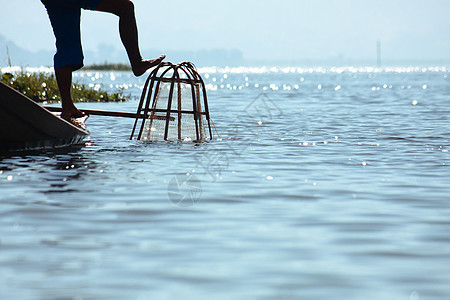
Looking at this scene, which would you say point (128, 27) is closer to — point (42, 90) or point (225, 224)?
point (225, 224)

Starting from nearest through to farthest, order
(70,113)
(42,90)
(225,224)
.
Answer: (225,224)
(70,113)
(42,90)

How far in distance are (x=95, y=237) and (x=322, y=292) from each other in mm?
1809

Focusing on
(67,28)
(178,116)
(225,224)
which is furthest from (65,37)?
(225,224)

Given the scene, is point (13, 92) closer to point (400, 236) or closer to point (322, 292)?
point (400, 236)

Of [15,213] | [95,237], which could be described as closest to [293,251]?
[95,237]

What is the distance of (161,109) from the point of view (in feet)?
36.1

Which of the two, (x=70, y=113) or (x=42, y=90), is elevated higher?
(x=70, y=113)

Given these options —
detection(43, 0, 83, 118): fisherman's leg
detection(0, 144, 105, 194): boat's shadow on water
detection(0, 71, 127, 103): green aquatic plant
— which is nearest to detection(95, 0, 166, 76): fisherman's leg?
detection(43, 0, 83, 118): fisherman's leg

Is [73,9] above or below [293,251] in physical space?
above

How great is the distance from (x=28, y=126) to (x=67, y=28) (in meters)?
1.38

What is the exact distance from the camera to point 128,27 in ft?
31.4

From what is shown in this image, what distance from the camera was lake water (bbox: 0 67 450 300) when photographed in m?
3.96

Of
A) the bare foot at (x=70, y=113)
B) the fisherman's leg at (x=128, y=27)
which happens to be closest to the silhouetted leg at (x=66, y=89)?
the bare foot at (x=70, y=113)

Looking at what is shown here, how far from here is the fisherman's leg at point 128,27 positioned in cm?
942
